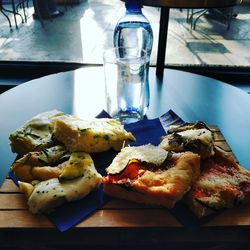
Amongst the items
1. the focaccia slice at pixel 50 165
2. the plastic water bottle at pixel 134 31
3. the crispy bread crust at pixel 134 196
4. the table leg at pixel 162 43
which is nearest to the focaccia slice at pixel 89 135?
the focaccia slice at pixel 50 165

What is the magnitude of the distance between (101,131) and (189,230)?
32 cm

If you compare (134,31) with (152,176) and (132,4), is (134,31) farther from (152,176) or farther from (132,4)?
(152,176)

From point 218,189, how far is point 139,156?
0.18 m

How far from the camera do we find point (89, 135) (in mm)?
777

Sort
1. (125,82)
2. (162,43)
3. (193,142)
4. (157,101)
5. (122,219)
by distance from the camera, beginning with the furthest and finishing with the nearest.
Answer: (162,43) → (157,101) → (125,82) → (193,142) → (122,219)

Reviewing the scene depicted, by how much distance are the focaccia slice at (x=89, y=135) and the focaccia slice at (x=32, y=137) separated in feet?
0.13

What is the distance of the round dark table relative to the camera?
0.98 meters

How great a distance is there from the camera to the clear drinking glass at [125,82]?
3.13 ft

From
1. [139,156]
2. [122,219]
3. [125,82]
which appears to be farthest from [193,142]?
[125,82]

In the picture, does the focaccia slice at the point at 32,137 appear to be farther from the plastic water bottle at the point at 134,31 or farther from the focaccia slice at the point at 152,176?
the plastic water bottle at the point at 134,31

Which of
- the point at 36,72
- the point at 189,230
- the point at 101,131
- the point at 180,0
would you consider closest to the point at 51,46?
the point at 36,72

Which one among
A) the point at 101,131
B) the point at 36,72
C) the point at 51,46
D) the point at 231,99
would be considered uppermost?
the point at 101,131

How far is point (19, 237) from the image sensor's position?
648mm

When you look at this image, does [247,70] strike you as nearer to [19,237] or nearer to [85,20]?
[85,20]
